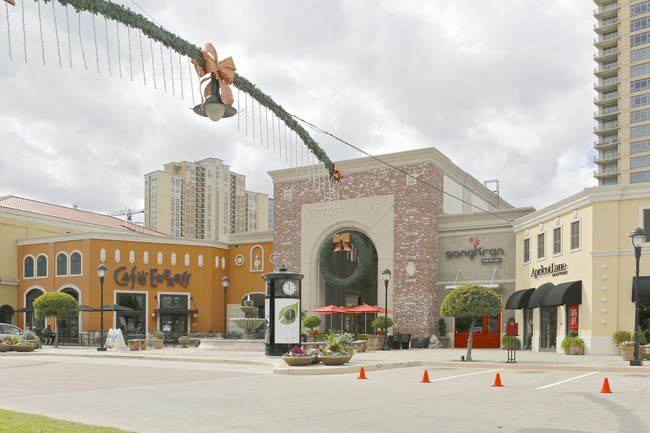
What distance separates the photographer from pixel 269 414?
10.8 meters

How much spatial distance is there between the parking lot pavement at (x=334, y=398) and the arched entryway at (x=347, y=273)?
18.1m

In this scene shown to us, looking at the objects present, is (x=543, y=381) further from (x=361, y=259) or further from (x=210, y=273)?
(x=210, y=273)

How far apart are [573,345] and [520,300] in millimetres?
5532

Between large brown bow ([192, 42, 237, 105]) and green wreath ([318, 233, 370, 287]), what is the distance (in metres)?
31.5

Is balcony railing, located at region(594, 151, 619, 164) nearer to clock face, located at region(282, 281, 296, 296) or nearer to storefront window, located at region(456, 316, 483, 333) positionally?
storefront window, located at region(456, 316, 483, 333)

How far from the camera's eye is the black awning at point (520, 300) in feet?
104

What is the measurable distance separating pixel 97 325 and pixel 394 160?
70.6 feet

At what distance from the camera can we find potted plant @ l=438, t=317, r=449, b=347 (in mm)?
36031

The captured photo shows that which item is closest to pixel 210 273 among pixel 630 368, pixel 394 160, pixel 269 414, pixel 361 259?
Result: pixel 361 259

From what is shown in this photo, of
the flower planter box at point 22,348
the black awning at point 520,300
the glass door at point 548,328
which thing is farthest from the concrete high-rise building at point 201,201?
the glass door at point 548,328

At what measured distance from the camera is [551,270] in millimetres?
30500

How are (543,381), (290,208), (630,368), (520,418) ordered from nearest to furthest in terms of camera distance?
(520,418)
(543,381)
(630,368)
(290,208)

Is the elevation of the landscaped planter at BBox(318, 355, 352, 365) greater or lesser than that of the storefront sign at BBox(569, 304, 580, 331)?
lesser

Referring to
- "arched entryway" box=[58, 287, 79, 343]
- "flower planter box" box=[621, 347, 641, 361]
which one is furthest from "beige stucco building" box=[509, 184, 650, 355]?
"arched entryway" box=[58, 287, 79, 343]
